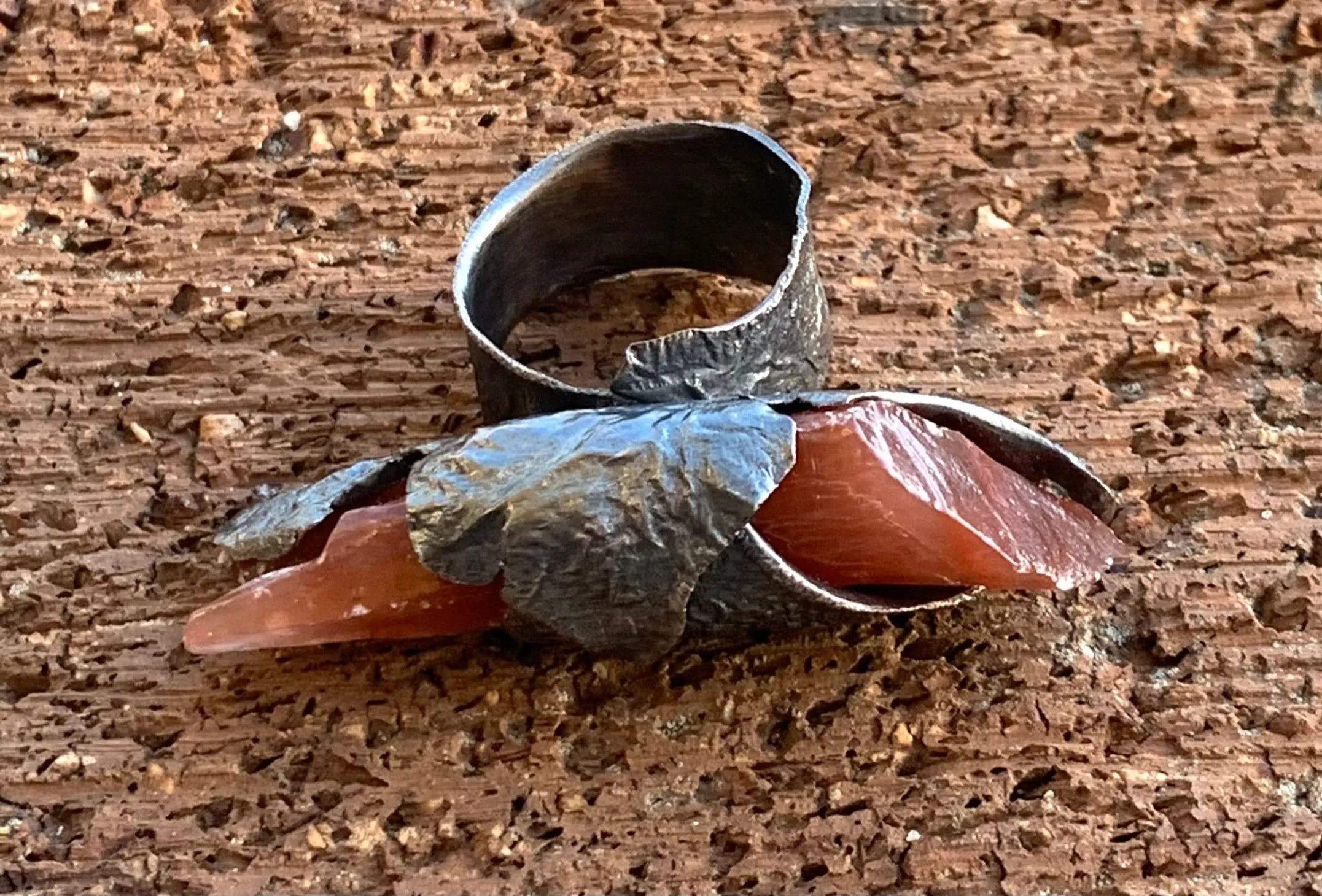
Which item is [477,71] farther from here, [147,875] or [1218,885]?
[1218,885]

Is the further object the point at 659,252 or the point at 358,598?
the point at 659,252

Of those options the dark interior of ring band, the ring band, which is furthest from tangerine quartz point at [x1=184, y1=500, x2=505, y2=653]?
the dark interior of ring band

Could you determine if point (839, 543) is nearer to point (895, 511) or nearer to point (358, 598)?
point (895, 511)

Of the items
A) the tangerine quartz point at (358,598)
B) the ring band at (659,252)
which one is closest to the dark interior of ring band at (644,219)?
the ring band at (659,252)

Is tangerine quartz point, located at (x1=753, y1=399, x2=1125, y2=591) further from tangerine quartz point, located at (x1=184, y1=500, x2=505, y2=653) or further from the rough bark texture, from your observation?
tangerine quartz point, located at (x1=184, y1=500, x2=505, y2=653)

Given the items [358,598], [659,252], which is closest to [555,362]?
[659,252]

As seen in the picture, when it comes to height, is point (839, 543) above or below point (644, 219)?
below
